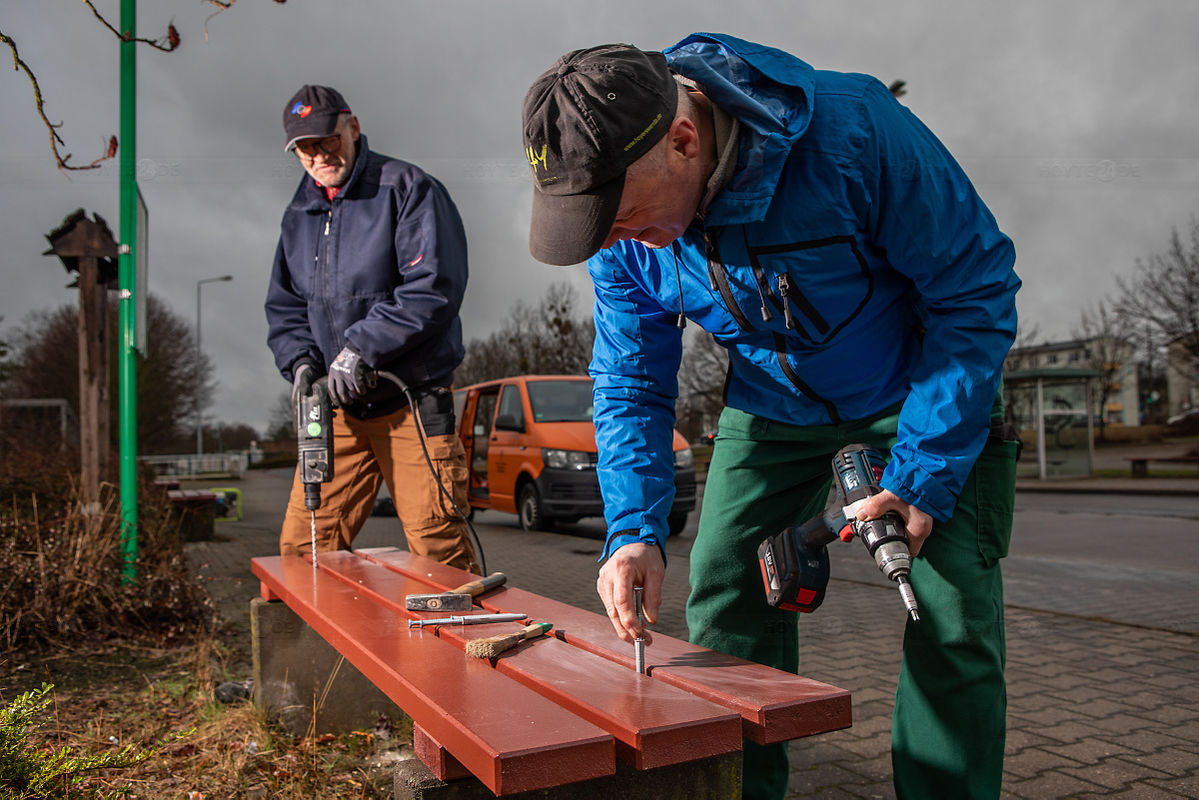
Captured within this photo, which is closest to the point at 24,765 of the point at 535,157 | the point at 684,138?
the point at 535,157

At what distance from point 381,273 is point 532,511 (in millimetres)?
7956

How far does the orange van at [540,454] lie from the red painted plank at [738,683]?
7939 millimetres

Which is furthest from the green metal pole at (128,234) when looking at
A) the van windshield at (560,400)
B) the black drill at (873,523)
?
the van windshield at (560,400)

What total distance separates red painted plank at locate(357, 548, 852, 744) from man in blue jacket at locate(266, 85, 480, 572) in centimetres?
139

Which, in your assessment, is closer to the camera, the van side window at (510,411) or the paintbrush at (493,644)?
the paintbrush at (493,644)

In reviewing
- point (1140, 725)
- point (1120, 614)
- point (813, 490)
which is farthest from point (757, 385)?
point (1120, 614)

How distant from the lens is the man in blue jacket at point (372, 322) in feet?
11.3

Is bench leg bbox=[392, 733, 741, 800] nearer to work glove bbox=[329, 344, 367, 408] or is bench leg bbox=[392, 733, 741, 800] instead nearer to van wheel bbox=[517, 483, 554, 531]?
work glove bbox=[329, 344, 367, 408]

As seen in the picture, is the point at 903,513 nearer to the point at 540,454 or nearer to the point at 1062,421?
the point at 540,454

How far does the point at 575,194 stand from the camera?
1657mm

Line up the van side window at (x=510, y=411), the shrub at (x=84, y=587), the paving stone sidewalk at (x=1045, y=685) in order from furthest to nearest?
the van side window at (x=510, y=411) → the shrub at (x=84, y=587) → the paving stone sidewalk at (x=1045, y=685)

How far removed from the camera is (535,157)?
170cm

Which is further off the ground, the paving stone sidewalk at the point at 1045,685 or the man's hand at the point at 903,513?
the man's hand at the point at 903,513

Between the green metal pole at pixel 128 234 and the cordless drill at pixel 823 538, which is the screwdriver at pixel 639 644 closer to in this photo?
the cordless drill at pixel 823 538
